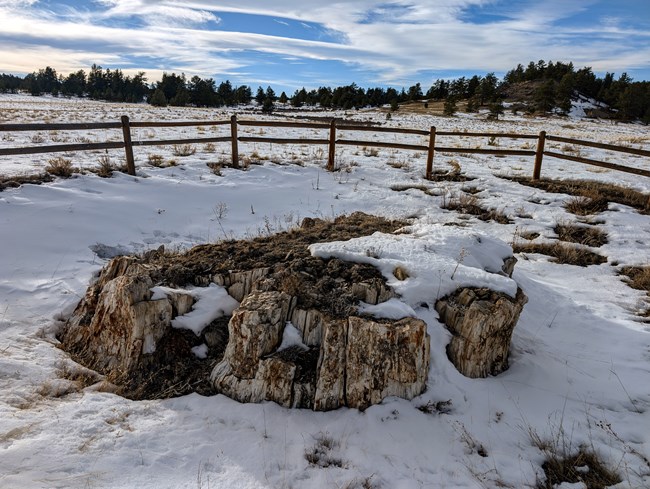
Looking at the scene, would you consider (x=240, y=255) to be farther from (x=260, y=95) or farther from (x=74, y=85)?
(x=74, y=85)

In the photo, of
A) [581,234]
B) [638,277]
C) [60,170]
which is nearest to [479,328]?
[638,277]

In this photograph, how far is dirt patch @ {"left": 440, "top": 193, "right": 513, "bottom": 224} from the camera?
30.0ft

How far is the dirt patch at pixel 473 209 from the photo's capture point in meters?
9.13

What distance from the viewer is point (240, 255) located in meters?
4.95

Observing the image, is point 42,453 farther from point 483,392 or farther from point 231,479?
point 483,392

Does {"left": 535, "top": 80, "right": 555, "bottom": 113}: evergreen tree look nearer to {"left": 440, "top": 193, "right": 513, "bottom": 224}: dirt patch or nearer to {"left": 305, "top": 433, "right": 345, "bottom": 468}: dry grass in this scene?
{"left": 440, "top": 193, "right": 513, "bottom": 224}: dirt patch

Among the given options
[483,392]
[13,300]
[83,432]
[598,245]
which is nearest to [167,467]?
[83,432]

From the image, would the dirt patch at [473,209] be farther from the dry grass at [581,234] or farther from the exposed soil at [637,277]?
the exposed soil at [637,277]

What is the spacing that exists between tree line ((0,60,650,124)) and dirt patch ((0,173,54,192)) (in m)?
39.9

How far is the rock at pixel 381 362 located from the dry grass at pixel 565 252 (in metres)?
4.81

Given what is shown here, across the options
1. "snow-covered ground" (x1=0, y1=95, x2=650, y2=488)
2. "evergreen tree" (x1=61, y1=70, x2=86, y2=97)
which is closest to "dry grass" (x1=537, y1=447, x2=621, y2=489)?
"snow-covered ground" (x1=0, y1=95, x2=650, y2=488)

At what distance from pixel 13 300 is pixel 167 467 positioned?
10.6 feet

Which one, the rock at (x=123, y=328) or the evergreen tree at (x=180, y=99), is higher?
the evergreen tree at (x=180, y=99)

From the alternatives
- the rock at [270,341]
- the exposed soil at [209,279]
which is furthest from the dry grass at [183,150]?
the rock at [270,341]
